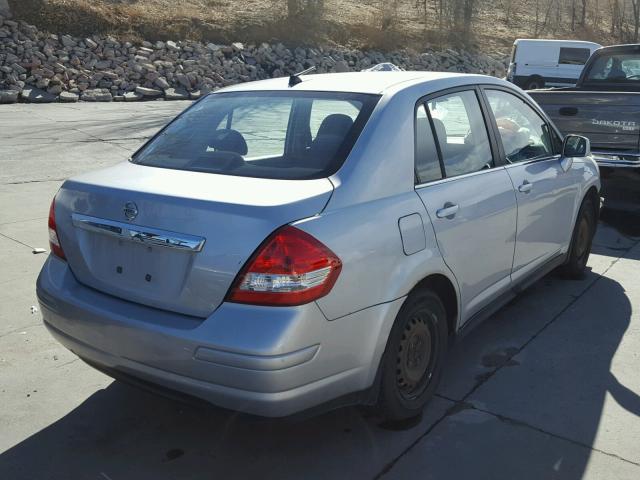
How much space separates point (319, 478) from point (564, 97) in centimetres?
600

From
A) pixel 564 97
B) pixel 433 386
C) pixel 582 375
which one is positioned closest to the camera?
pixel 433 386

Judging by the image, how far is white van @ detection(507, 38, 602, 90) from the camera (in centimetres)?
2523

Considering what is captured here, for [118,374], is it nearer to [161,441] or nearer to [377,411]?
[161,441]

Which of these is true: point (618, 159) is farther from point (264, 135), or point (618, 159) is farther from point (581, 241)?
point (264, 135)

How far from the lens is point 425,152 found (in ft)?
11.5

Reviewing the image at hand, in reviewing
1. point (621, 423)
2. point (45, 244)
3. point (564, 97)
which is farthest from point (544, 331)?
point (45, 244)

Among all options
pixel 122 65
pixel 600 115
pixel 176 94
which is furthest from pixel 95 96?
pixel 600 115

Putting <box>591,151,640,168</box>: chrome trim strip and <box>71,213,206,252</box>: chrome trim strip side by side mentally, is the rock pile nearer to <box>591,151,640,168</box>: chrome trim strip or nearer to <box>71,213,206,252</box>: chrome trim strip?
<box>591,151,640,168</box>: chrome trim strip

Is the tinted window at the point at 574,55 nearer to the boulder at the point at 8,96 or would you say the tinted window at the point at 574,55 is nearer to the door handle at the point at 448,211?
the boulder at the point at 8,96

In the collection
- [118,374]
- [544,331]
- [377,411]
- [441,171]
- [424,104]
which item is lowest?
[544,331]

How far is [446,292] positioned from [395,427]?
76 centimetres

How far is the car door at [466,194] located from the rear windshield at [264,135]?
446 mm

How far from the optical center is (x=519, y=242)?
14.1 feet

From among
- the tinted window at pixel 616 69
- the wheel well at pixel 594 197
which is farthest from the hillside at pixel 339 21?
the wheel well at pixel 594 197
